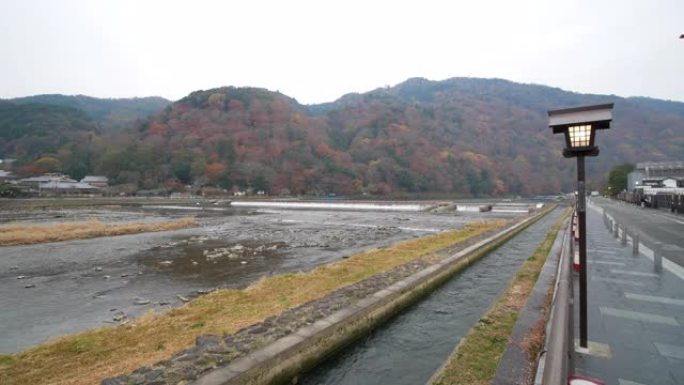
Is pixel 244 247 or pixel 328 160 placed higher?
pixel 328 160

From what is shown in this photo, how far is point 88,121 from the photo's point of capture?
111000 millimetres

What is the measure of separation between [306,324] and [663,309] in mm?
5808

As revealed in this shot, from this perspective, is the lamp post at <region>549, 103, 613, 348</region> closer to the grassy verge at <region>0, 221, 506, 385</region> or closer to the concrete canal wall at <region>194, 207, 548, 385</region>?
the concrete canal wall at <region>194, 207, 548, 385</region>

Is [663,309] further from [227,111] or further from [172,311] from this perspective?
[227,111]

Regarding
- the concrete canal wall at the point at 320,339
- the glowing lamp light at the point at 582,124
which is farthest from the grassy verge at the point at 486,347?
the glowing lamp light at the point at 582,124

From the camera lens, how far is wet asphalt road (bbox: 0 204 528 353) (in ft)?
24.2

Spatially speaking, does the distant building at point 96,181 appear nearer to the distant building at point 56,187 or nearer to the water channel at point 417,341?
the distant building at point 56,187

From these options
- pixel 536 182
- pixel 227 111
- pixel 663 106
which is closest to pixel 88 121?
pixel 227 111

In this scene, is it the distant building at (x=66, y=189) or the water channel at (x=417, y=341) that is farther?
the distant building at (x=66, y=189)

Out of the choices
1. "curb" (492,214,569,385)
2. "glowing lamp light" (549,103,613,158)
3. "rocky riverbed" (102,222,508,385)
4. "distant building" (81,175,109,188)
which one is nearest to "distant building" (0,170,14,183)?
"distant building" (81,175,109,188)

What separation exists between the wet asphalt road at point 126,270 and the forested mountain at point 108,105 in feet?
463

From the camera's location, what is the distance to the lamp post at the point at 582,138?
12.8 ft

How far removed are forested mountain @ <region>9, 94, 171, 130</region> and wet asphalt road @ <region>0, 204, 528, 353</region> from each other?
141m

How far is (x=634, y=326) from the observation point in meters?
4.83
